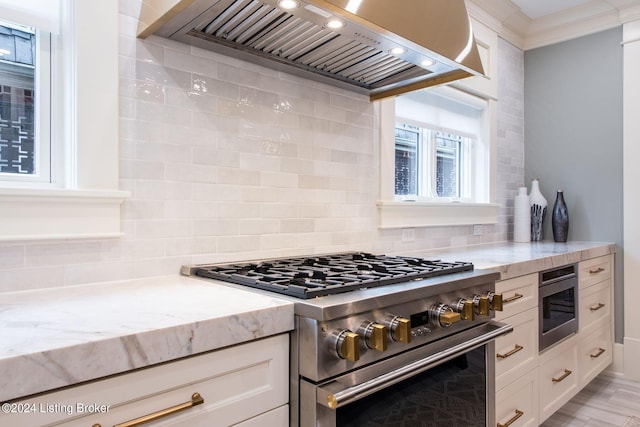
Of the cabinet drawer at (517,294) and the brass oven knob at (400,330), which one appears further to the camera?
the cabinet drawer at (517,294)

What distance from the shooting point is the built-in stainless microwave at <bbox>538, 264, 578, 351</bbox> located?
7.57 ft

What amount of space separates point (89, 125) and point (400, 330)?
3.76 feet

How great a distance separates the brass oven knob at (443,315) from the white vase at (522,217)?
7.41 feet

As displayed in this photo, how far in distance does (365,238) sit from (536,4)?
2.39 meters

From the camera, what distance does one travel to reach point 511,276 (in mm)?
2037

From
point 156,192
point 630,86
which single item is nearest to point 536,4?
point 630,86

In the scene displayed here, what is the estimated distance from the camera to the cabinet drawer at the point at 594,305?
9.03ft

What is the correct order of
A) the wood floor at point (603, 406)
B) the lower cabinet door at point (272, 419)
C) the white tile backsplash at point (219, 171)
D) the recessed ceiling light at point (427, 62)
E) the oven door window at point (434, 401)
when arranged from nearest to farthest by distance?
the lower cabinet door at point (272, 419), the oven door window at point (434, 401), the white tile backsplash at point (219, 171), the recessed ceiling light at point (427, 62), the wood floor at point (603, 406)

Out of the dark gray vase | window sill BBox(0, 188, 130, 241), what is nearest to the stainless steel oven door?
window sill BBox(0, 188, 130, 241)

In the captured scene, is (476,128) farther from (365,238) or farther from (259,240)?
(259,240)

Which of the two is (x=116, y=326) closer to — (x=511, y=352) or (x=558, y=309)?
(x=511, y=352)

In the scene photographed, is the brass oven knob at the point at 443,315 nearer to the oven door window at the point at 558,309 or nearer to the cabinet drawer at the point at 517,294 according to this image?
the cabinet drawer at the point at 517,294

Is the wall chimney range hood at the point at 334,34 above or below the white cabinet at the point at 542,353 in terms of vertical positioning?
above

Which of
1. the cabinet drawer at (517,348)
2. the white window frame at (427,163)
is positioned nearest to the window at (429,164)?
the white window frame at (427,163)
